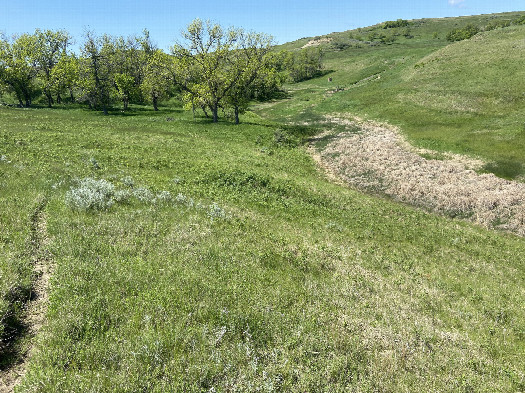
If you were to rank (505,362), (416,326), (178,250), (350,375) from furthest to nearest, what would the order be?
(178,250) < (416,326) < (505,362) < (350,375)

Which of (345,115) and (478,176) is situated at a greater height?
(345,115)

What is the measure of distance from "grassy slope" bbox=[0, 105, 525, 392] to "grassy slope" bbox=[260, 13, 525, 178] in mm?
21051

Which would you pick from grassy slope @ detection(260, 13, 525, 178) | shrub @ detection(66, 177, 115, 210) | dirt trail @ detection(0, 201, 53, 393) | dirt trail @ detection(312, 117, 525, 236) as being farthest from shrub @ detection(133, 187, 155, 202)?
grassy slope @ detection(260, 13, 525, 178)

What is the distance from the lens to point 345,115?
56812mm

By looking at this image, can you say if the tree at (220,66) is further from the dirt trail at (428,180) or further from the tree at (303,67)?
the tree at (303,67)

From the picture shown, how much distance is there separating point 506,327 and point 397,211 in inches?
551

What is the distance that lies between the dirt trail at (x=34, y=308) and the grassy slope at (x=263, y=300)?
276 millimetres

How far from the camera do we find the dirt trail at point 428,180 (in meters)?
22.8

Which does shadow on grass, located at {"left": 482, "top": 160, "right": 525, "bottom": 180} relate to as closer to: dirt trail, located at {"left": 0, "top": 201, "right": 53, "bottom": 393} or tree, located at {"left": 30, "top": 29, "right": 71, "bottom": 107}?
dirt trail, located at {"left": 0, "top": 201, "right": 53, "bottom": 393}

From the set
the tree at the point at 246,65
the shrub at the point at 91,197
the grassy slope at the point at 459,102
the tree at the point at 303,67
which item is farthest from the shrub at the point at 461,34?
the shrub at the point at 91,197

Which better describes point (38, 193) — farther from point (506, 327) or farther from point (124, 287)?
point (506, 327)

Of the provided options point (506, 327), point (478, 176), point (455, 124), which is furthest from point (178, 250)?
point (455, 124)

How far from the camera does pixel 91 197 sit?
42.5ft

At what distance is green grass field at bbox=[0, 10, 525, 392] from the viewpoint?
5.80 m
